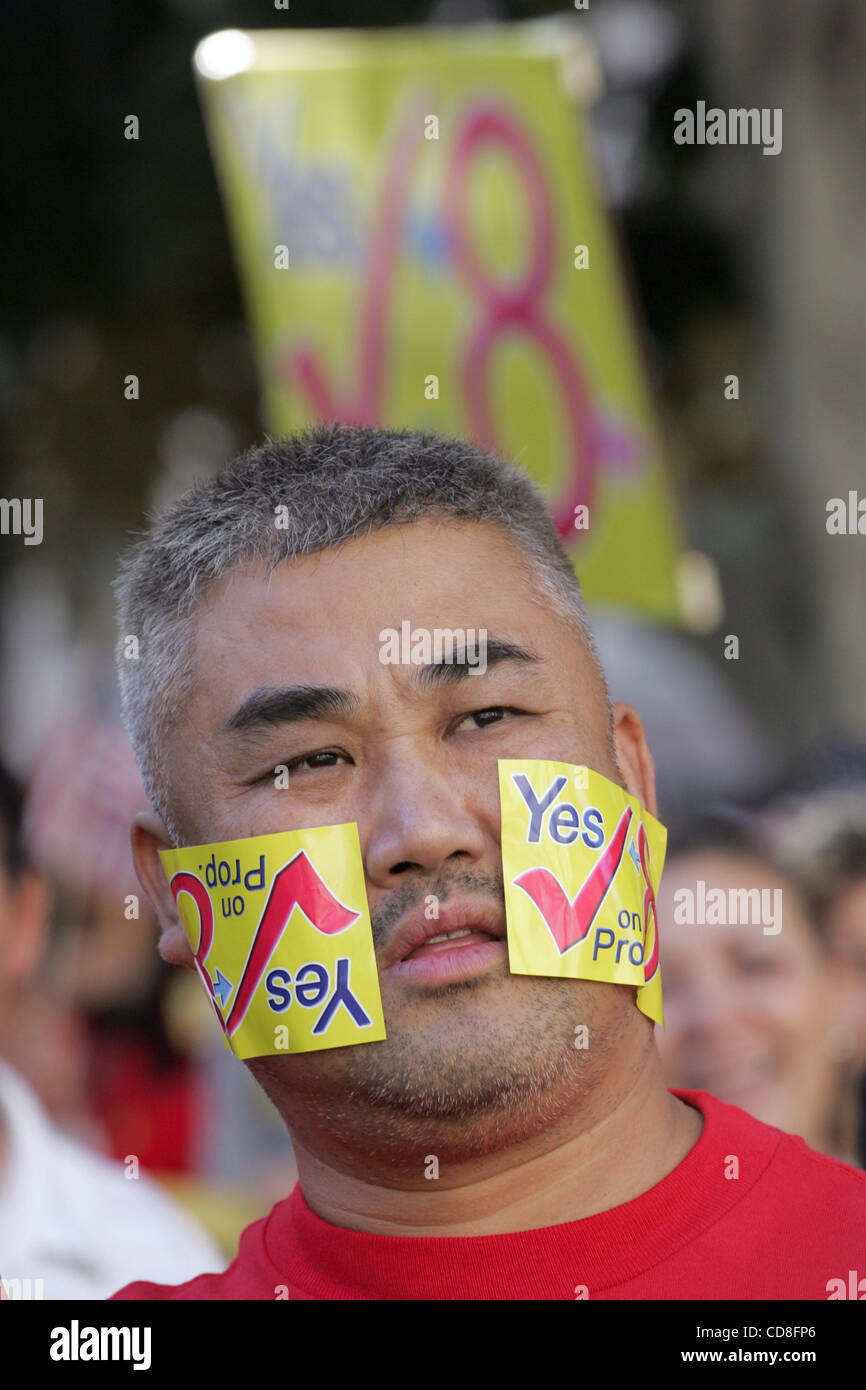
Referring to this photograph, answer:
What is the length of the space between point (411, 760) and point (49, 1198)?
9.16 feet

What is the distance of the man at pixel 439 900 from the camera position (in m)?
2.57

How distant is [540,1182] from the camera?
2.71 metres

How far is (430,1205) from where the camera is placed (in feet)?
8.98

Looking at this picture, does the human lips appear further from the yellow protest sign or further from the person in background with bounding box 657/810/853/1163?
the yellow protest sign

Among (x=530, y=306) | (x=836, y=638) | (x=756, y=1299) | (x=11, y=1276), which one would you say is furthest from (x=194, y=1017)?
(x=756, y=1299)

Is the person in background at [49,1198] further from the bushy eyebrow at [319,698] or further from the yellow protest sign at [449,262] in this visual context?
the bushy eyebrow at [319,698]

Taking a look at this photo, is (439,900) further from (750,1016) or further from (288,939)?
(750,1016)

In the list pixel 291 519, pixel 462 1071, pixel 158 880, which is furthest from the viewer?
pixel 158 880

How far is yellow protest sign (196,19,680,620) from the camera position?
565 centimetres

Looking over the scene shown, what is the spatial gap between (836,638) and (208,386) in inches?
143

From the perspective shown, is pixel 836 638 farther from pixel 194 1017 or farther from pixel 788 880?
pixel 194 1017

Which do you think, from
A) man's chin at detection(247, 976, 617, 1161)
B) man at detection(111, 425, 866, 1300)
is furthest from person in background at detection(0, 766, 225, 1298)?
man's chin at detection(247, 976, 617, 1161)

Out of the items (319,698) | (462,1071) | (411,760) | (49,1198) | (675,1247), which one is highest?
(319,698)

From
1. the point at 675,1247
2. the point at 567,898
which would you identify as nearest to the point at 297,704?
the point at 567,898
